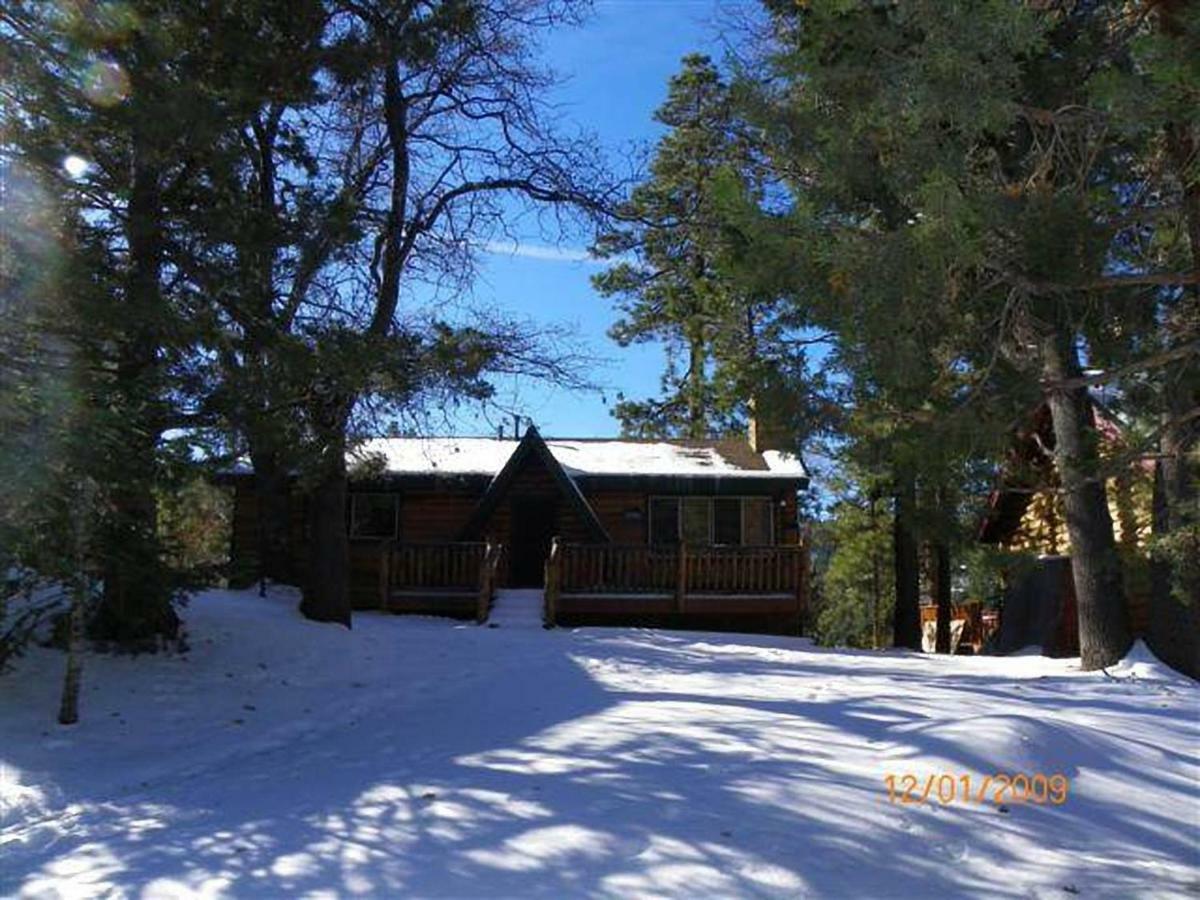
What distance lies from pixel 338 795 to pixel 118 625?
5309mm

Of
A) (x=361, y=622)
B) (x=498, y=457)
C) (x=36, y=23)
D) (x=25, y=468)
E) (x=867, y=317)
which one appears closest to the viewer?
(x=867, y=317)

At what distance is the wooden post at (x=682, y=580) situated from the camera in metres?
19.6

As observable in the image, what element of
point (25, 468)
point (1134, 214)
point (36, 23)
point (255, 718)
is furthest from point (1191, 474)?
point (36, 23)

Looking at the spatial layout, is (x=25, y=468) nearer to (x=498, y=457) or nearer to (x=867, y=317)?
(x=867, y=317)

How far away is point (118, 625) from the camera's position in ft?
34.7

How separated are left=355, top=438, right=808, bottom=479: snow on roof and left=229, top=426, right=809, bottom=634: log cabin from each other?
47 millimetres

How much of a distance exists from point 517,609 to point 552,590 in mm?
1070

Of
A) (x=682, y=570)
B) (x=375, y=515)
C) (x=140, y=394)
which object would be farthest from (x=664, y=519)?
(x=140, y=394)

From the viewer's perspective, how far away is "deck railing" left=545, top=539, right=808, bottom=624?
19.6 m

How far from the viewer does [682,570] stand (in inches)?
772

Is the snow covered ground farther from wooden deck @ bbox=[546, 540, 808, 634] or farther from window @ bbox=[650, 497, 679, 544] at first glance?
window @ bbox=[650, 497, 679, 544]

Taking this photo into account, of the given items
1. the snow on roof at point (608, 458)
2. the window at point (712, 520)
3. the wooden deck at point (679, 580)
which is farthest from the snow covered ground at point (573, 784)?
the window at point (712, 520)

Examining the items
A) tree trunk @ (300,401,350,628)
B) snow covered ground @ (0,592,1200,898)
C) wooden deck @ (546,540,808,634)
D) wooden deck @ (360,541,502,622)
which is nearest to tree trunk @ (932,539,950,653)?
wooden deck @ (546,540,808,634)

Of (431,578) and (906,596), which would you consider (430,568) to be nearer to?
(431,578)
